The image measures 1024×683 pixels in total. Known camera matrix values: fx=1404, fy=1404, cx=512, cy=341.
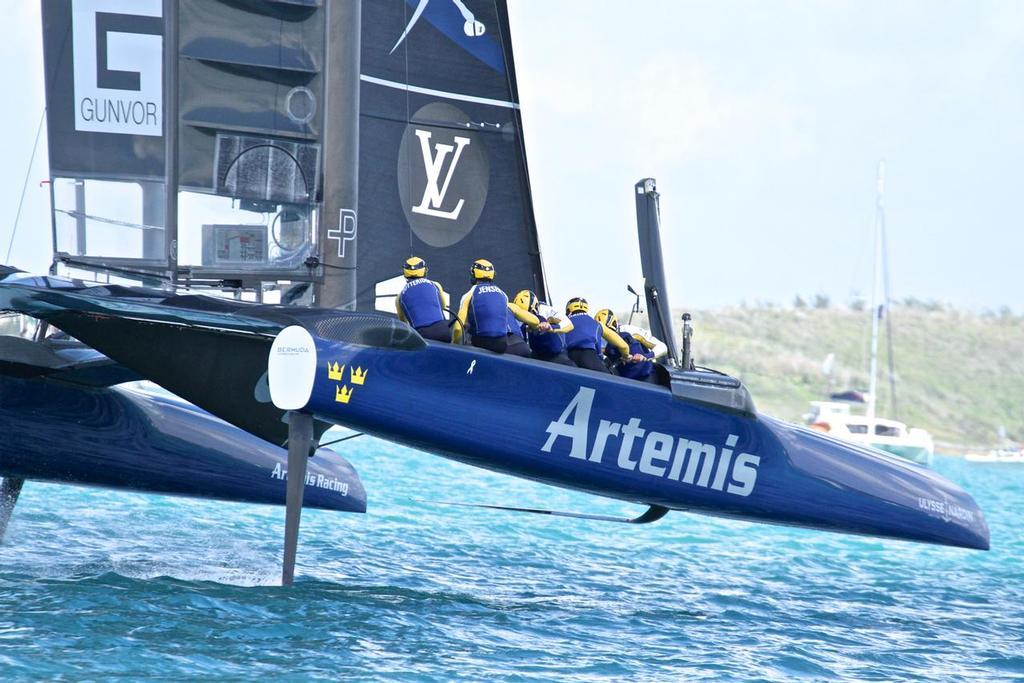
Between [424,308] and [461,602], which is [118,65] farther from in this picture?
[461,602]

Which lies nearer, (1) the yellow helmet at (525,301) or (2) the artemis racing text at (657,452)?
(2) the artemis racing text at (657,452)

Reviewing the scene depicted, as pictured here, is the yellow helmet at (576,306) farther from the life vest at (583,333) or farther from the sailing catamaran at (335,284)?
the sailing catamaran at (335,284)

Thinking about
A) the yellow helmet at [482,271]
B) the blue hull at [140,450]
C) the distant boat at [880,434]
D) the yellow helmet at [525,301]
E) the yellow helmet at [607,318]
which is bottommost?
the distant boat at [880,434]

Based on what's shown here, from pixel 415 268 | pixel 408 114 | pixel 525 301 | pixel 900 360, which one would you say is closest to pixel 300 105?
pixel 408 114

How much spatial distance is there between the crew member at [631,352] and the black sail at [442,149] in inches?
47.4

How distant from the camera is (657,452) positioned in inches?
261

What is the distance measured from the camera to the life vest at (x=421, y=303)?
6555mm

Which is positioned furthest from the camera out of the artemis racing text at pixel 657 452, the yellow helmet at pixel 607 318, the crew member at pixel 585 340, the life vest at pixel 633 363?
the yellow helmet at pixel 607 318

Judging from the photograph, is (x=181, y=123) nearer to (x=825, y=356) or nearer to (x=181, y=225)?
(x=181, y=225)

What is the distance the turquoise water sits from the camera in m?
5.70

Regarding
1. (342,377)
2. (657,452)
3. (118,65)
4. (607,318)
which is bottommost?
(657,452)

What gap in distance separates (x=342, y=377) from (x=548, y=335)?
4.18 ft

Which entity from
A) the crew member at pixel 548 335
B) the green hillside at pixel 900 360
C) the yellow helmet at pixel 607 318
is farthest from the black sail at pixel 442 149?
the green hillside at pixel 900 360

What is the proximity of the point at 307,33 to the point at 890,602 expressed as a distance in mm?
4638
